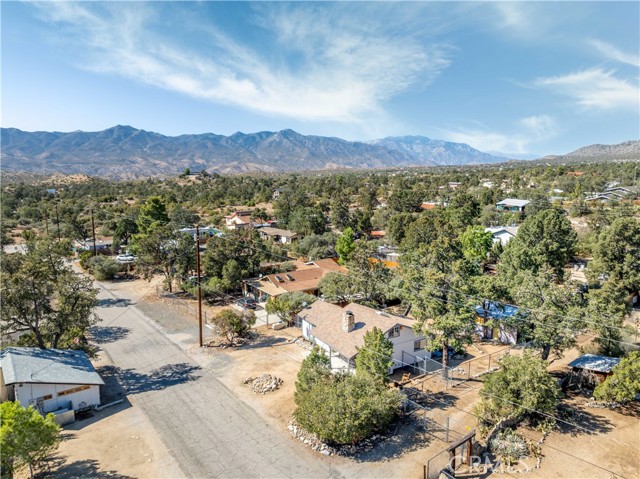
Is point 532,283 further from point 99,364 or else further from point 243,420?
point 99,364

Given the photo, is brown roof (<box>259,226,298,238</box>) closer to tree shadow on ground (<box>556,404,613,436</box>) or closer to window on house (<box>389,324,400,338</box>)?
window on house (<box>389,324,400,338</box>)

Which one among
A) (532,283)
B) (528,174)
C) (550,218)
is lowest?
(532,283)

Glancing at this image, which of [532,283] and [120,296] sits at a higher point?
[532,283]

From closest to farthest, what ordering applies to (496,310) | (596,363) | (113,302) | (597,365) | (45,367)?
(45,367)
(597,365)
(596,363)
(496,310)
(113,302)

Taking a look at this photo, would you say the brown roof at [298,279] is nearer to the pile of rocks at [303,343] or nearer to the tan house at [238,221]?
the pile of rocks at [303,343]

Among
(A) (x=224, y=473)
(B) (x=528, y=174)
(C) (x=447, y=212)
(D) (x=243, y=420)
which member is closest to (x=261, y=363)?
(D) (x=243, y=420)

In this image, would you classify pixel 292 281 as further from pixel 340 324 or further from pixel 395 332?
pixel 395 332

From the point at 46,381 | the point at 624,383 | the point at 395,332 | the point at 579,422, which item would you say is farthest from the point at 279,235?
the point at 624,383
